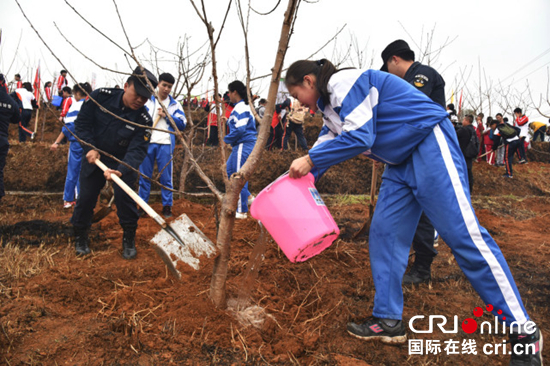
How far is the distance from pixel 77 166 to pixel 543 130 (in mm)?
20370

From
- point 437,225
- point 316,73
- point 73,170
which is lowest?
point 73,170

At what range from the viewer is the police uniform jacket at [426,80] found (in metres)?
3.08

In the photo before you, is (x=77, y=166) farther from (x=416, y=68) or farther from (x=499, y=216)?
(x=499, y=216)

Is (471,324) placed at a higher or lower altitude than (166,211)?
higher

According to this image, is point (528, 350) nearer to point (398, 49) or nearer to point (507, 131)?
point (398, 49)

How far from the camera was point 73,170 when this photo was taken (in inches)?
217

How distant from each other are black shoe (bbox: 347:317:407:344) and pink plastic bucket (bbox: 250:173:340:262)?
584 millimetres

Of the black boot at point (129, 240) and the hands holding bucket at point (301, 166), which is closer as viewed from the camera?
the hands holding bucket at point (301, 166)

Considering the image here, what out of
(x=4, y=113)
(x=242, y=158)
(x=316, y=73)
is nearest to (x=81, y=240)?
(x=4, y=113)

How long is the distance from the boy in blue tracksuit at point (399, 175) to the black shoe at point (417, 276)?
973 millimetres

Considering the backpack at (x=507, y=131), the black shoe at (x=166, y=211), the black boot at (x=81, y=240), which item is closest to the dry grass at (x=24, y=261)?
the black boot at (x=81, y=240)

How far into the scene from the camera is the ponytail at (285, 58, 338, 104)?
213 cm

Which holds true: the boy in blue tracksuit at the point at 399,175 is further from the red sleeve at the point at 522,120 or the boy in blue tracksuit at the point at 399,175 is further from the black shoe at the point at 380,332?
the red sleeve at the point at 522,120

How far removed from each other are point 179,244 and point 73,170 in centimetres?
385
